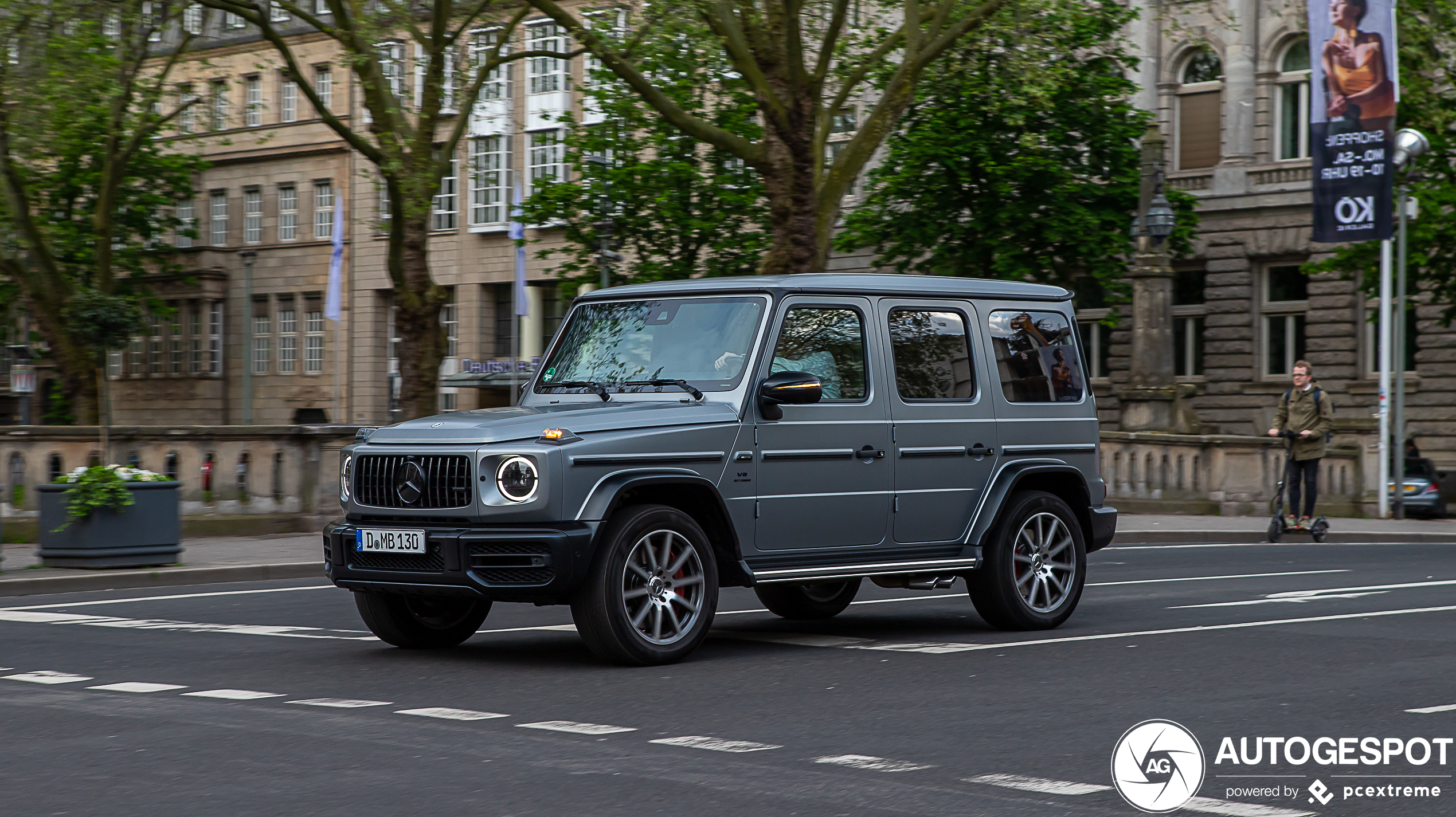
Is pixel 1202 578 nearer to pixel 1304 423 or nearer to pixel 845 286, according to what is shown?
pixel 1304 423

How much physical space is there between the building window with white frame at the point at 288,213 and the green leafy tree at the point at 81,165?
8987mm

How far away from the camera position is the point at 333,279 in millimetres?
54062

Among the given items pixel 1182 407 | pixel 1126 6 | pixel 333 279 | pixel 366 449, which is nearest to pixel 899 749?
pixel 366 449

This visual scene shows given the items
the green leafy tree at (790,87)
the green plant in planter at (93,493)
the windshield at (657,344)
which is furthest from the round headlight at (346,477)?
the green leafy tree at (790,87)

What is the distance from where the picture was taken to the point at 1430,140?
3353 cm

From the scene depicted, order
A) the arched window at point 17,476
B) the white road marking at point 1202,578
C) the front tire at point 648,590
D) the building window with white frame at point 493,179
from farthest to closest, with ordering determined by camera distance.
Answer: the building window with white frame at point 493,179 < the arched window at point 17,476 < the white road marking at point 1202,578 < the front tire at point 648,590

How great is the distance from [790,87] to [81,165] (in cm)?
2844

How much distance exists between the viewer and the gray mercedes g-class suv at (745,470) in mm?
8852

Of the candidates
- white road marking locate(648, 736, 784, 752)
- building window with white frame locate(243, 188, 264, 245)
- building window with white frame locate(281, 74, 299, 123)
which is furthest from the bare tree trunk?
building window with white frame locate(243, 188, 264, 245)

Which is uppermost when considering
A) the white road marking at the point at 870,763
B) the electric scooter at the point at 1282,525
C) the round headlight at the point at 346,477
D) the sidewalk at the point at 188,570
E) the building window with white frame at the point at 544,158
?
the building window with white frame at the point at 544,158

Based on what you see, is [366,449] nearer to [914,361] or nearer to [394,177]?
[914,361]

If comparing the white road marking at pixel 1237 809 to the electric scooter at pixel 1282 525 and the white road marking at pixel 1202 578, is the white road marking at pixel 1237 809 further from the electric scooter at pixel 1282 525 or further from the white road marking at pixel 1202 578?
the electric scooter at pixel 1282 525

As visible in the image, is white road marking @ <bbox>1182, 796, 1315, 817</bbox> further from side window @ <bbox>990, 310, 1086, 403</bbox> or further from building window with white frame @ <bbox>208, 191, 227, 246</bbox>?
building window with white frame @ <bbox>208, 191, 227, 246</bbox>

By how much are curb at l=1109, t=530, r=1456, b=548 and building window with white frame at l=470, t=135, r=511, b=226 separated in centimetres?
3603
